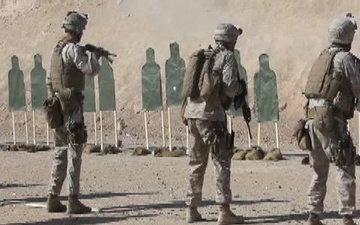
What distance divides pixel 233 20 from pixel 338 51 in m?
22.6

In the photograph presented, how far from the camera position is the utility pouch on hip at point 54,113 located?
35.4 ft

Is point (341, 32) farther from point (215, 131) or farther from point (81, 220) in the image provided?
point (81, 220)

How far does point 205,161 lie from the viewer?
1009 centimetres

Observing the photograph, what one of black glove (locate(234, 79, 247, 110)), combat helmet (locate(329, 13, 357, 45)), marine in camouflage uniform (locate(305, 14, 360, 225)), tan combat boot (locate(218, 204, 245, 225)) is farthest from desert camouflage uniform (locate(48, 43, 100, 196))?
combat helmet (locate(329, 13, 357, 45))

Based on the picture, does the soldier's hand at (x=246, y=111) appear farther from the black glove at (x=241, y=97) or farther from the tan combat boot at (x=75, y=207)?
the tan combat boot at (x=75, y=207)

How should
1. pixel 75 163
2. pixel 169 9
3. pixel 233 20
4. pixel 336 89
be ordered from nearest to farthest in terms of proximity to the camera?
pixel 336 89 → pixel 75 163 → pixel 233 20 → pixel 169 9

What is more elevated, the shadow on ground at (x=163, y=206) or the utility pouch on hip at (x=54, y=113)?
the utility pouch on hip at (x=54, y=113)

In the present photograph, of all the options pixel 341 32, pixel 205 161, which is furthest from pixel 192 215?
pixel 341 32

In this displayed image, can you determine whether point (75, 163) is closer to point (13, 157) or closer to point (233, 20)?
point (13, 157)

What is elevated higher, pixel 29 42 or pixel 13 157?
pixel 29 42

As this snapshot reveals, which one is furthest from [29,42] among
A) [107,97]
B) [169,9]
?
[107,97]

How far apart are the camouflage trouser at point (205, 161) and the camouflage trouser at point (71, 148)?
1.37 metres

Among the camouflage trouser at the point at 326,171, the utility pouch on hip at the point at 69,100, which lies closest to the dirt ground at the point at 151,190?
the camouflage trouser at the point at 326,171

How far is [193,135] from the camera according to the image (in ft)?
33.0
